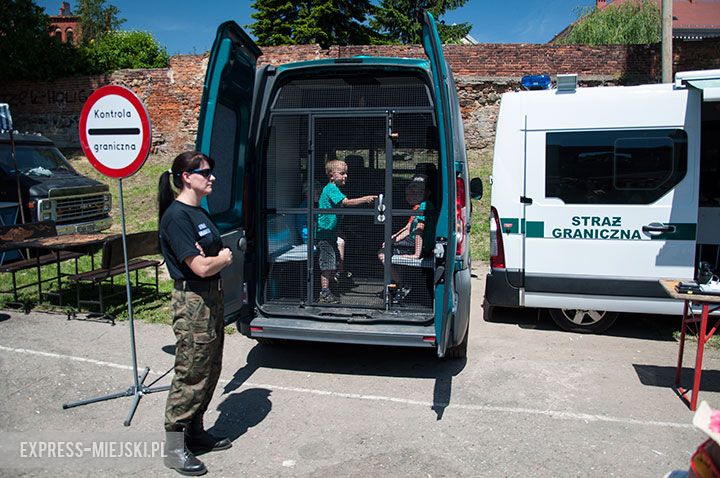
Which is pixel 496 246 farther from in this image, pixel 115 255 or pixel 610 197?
pixel 115 255

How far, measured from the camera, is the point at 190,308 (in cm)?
347

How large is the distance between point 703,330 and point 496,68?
14071 mm

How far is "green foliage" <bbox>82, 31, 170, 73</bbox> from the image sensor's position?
1991 centimetres

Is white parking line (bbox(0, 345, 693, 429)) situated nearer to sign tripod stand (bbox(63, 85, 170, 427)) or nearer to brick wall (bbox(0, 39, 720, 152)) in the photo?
sign tripod stand (bbox(63, 85, 170, 427))

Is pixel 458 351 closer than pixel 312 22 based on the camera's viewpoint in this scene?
Yes

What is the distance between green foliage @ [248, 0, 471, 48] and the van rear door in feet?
85.5

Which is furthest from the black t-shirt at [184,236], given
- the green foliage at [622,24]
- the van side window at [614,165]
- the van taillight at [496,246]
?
the green foliage at [622,24]

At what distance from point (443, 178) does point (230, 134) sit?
72.2 inches

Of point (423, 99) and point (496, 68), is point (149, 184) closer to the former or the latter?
point (496, 68)

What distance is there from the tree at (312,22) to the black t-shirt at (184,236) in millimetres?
27869

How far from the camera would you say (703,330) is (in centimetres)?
419

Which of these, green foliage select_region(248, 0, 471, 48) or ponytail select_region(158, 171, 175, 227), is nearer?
ponytail select_region(158, 171, 175, 227)

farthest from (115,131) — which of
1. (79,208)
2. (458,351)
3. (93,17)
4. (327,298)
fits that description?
(93,17)

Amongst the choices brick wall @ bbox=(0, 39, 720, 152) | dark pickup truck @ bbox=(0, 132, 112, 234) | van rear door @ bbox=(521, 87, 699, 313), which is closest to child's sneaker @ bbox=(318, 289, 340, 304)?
van rear door @ bbox=(521, 87, 699, 313)
